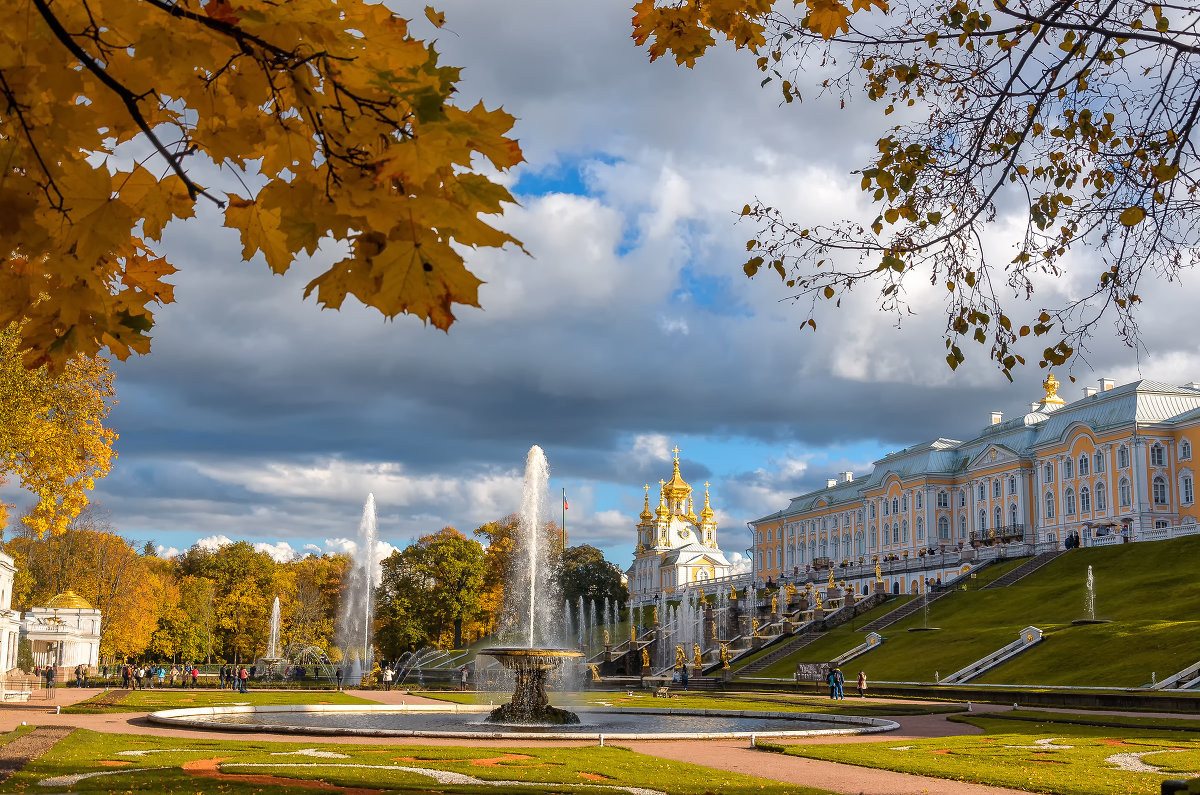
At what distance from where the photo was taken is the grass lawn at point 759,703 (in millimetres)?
26141

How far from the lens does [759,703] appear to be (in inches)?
1186

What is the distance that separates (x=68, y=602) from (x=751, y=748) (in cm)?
4895

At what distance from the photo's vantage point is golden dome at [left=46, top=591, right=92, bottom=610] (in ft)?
178

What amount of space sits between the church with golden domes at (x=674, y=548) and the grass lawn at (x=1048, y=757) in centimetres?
9533

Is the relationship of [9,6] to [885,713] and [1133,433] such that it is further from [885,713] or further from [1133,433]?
[1133,433]

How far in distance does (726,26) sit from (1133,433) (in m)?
67.6

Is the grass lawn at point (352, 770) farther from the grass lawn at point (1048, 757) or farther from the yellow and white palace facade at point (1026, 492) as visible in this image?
the yellow and white palace facade at point (1026, 492)

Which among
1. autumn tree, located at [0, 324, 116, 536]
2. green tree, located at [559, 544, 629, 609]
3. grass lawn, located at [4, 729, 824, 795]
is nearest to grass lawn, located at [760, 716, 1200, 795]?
grass lawn, located at [4, 729, 824, 795]

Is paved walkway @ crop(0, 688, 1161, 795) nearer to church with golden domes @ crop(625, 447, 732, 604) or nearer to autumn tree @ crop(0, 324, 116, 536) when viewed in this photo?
autumn tree @ crop(0, 324, 116, 536)

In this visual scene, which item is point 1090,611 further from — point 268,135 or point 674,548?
point 674,548

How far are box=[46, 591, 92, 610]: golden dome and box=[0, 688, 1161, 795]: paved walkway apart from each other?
29510mm

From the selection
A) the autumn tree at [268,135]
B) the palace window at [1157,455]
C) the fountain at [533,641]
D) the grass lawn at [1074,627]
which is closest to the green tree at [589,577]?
the grass lawn at [1074,627]

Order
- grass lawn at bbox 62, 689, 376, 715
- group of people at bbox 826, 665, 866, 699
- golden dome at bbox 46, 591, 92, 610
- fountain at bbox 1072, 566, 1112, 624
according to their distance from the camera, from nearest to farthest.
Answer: grass lawn at bbox 62, 689, 376, 715, group of people at bbox 826, 665, 866, 699, fountain at bbox 1072, 566, 1112, 624, golden dome at bbox 46, 591, 92, 610

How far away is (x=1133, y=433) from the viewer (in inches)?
2579
